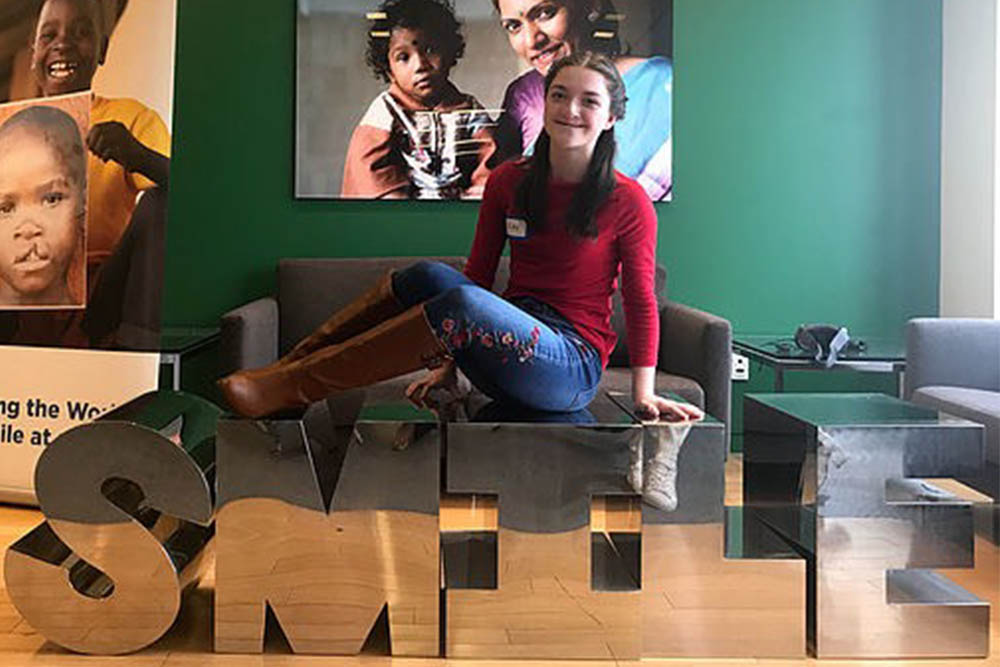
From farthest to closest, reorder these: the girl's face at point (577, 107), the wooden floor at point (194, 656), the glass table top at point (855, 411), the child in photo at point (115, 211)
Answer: the child in photo at point (115, 211)
the girl's face at point (577, 107)
the glass table top at point (855, 411)
the wooden floor at point (194, 656)

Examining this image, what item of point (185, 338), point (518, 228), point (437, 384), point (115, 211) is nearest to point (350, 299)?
point (185, 338)

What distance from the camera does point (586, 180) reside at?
258 centimetres

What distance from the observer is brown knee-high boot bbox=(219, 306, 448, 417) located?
7.61ft

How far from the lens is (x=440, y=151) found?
15.7ft

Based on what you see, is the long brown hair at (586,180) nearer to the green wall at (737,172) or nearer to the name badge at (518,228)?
the name badge at (518,228)

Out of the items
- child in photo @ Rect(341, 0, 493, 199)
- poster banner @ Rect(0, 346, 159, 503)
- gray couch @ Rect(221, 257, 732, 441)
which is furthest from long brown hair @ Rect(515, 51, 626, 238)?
Answer: child in photo @ Rect(341, 0, 493, 199)

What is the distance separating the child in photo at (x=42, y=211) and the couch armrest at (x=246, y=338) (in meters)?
0.54

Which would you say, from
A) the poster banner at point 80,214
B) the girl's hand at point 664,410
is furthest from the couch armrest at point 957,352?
the poster banner at point 80,214

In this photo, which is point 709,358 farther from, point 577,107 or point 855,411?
point 577,107

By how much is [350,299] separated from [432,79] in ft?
3.17

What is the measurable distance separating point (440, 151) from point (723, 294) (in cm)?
132

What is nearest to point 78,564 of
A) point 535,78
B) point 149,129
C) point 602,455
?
point 602,455

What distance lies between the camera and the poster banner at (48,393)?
3.49 metres

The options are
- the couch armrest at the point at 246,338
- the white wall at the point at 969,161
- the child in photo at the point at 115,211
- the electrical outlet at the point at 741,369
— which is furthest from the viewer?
the electrical outlet at the point at 741,369
